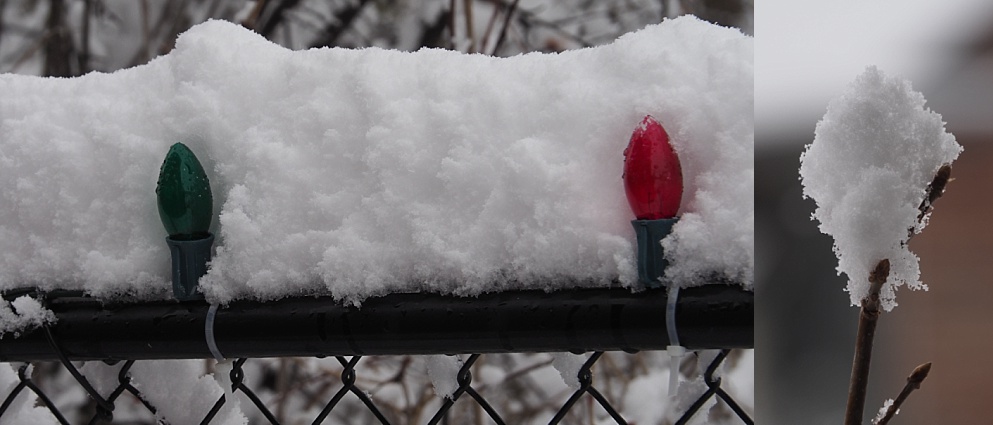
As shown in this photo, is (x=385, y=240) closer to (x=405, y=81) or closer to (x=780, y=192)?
(x=405, y=81)

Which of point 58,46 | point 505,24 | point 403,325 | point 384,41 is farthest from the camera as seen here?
point 58,46

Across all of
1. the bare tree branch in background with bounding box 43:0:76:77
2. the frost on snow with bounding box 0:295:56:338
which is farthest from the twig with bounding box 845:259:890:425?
the bare tree branch in background with bounding box 43:0:76:77

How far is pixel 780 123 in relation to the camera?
1.50 feet

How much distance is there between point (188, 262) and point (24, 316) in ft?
0.50

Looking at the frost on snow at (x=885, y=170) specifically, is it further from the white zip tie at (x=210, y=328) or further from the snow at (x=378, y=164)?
the white zip tie at (x=210, y=328)

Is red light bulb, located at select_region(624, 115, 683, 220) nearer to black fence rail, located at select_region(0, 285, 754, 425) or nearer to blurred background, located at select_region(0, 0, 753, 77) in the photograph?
black fence rail, located at select_region(0, 285, 754, 425)

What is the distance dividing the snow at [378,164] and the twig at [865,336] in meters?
0.06

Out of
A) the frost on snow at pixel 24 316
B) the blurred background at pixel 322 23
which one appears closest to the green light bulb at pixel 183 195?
the frost on snow at pixel 24 316

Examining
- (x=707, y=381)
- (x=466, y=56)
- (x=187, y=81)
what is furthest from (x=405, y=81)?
(x=707, y=381)

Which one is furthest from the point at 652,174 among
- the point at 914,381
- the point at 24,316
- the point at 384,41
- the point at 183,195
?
the point at 384,41

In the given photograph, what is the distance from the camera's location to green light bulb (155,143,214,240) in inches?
20.5

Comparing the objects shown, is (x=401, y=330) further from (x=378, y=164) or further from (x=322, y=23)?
(x=322, y=23)

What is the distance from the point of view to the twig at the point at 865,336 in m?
0.39

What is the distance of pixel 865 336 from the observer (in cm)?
40
